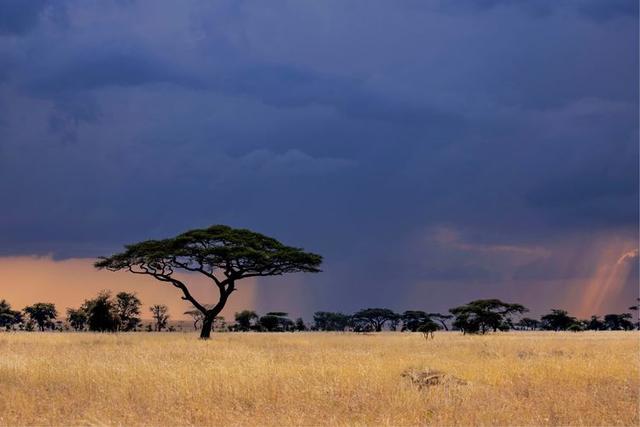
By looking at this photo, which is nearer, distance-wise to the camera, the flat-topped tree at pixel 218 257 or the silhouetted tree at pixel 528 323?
the flat-topped tree at pixel 218 257

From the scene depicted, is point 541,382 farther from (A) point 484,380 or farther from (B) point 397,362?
(B) point 397,362

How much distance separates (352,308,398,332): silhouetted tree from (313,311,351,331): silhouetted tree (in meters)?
7.56

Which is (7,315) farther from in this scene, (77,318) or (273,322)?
(273,322)

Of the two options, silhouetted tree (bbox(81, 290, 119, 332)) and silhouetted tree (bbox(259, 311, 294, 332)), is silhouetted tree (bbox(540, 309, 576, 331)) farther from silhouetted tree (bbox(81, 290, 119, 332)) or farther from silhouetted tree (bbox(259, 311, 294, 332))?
silhouetted tree (bbox(81, 290, 119, 332))

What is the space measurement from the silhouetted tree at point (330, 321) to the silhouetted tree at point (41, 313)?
179ft

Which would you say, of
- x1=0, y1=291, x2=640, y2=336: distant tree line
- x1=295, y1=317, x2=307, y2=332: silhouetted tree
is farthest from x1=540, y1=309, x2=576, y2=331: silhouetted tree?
x1=295, y1=317, x2=307, y2=332: silhouetted tree

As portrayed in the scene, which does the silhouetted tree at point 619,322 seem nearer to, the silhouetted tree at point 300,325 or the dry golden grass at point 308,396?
the silhouetted tree at point 300,325

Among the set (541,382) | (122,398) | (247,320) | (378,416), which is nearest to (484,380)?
(541,382)

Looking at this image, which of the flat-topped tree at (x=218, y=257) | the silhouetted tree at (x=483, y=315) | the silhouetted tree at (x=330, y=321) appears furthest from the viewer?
the silhouetted tree at (x=330, y=321)

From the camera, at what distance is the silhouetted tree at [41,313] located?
11862 centimetres

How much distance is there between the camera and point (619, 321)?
443ft

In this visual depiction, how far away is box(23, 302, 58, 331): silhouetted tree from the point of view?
119 m

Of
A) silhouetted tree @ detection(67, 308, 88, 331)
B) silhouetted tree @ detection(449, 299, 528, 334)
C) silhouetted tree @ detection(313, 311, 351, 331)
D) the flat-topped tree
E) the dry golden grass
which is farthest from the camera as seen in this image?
silhouetted tree @ detection(313, 311, 351, 331)

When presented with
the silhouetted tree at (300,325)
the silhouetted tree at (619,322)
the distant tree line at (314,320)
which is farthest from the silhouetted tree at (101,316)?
the silhouetted tree at (619,322)
